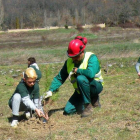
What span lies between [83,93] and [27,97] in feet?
3.02

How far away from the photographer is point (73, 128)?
444cm

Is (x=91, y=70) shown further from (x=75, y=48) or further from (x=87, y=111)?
(x=87, y=111)

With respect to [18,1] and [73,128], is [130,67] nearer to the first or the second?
[73,128]

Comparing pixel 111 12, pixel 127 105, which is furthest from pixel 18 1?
pixel 127 105

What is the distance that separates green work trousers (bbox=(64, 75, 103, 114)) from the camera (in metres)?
5.02

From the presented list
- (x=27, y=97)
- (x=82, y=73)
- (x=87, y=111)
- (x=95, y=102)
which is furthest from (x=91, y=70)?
(x=27, y=97)

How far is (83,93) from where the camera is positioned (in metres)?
5.11

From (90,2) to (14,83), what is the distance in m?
87.5

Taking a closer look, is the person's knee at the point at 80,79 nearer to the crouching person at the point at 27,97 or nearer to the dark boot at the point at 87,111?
the dark boot at the point at 87,111

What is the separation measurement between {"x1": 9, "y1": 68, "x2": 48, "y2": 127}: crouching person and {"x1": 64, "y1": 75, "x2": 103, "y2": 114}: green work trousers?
2.05ft

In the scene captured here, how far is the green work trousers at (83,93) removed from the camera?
5.02m

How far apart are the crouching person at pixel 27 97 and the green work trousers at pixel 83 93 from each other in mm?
623

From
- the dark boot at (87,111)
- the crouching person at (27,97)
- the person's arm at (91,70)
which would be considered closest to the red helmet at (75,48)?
the person's arm at (91,70)

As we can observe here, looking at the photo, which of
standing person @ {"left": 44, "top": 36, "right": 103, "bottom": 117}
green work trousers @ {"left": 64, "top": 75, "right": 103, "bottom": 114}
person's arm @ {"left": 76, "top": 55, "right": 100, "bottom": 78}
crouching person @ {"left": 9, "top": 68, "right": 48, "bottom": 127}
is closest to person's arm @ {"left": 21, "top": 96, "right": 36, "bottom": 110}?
crouching person @ {"left": 9, "top": 68, "right": 48, "bottom": 127}
